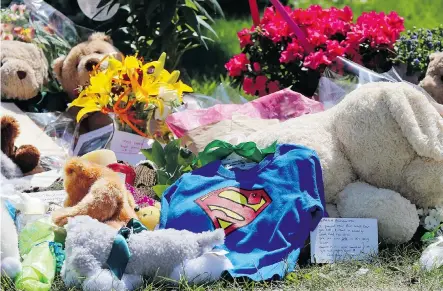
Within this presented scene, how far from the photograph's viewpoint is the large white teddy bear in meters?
2.86

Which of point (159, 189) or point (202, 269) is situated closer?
point (202, 269)

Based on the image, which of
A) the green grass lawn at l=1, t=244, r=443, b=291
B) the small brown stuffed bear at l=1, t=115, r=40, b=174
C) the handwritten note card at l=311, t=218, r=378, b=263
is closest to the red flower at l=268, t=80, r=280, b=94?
the small brown stuffed bear at l=1, t=115, r=40, b=174

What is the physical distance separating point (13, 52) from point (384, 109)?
7.67 ft

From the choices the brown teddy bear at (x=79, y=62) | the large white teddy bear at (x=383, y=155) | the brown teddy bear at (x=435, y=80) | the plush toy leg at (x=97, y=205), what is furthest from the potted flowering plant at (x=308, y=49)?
the plush toy leg at (x=97, y=205)

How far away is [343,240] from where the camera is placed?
111 inches

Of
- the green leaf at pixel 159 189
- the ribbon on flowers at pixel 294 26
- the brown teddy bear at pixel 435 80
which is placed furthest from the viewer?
the ribbon on flowers at pixel 294 26

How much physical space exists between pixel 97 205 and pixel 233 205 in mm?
476

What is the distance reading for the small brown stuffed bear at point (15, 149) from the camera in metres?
3.78

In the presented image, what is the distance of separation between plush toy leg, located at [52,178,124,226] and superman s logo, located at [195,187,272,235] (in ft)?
1.00

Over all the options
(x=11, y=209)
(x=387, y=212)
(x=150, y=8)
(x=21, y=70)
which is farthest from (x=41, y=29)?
(x=387, y=212)

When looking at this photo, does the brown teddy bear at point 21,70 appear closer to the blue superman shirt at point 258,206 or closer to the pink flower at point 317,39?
the pink flower at point 317,39

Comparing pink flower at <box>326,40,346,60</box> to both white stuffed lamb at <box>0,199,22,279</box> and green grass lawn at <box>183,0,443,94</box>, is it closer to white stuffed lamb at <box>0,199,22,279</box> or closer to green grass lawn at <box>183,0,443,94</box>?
green grass lawn at <box>183,0,443,94</box>

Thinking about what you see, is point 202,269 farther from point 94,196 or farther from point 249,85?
point 249,85

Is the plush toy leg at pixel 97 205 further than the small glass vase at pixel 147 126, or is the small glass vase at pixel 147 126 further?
the small glass vase at pixel 147 126
